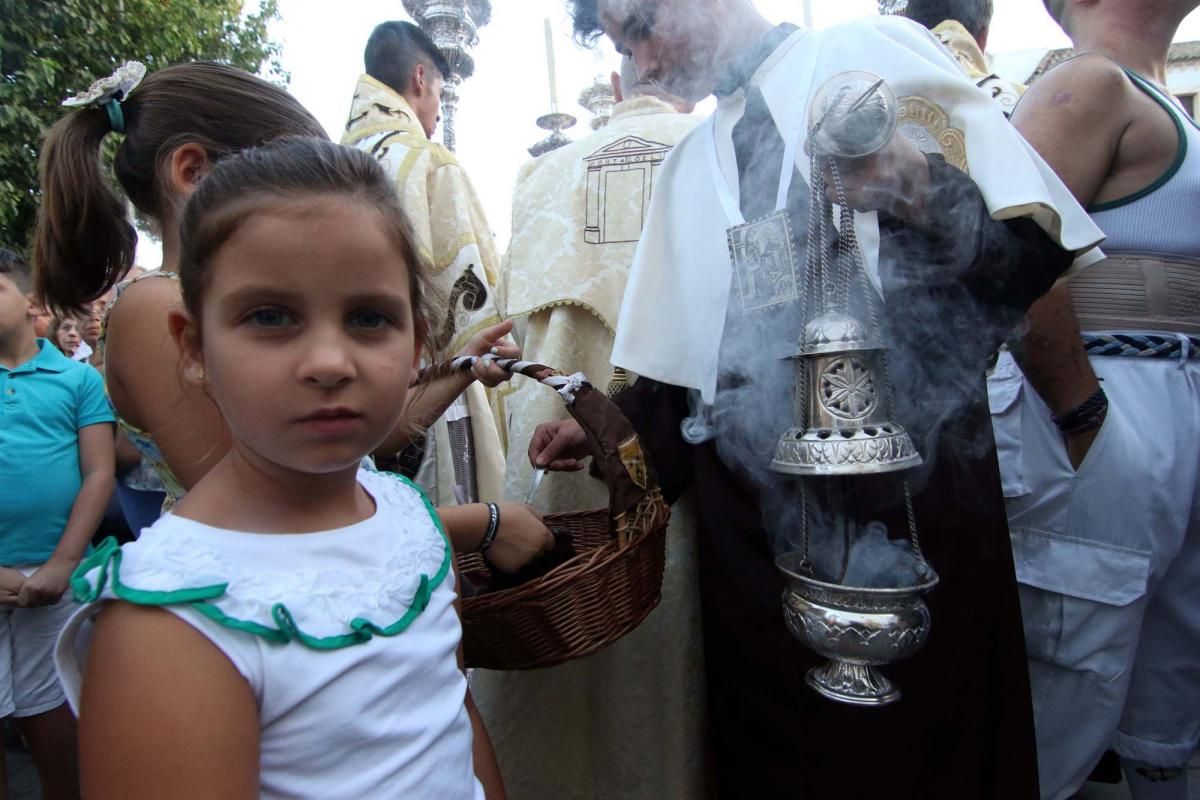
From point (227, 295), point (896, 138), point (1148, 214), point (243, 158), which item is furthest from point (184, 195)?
point (1148, 214)

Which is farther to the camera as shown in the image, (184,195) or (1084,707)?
(1084,707)

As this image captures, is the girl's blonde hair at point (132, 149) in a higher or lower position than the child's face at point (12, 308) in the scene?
higher

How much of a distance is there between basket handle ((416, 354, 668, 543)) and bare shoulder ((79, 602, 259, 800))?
0.71 m

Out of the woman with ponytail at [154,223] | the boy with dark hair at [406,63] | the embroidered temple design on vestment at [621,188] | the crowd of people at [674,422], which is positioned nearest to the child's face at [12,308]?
the crowd of people at [674,422]

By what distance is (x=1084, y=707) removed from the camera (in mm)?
1599

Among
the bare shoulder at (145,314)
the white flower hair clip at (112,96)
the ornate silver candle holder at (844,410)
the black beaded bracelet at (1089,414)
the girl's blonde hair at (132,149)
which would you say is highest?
the white flower hair clip at (112,96)

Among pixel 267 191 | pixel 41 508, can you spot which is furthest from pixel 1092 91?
pixel 41 508

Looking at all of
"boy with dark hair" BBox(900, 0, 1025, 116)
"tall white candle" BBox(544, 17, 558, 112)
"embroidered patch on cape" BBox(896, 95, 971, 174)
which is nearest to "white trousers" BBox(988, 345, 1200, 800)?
"embroidered patch on cape" BBox(896, 95, 971, 174)

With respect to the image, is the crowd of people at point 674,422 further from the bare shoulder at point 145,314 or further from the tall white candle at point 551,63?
the tall white candle at point 551,63

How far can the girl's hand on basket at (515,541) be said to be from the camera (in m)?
1.40

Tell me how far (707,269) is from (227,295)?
1.01 meters

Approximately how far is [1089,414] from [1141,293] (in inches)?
13.1

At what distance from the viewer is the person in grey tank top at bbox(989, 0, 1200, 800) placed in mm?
1529

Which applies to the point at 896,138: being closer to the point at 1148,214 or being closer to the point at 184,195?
the point at 1148,214
